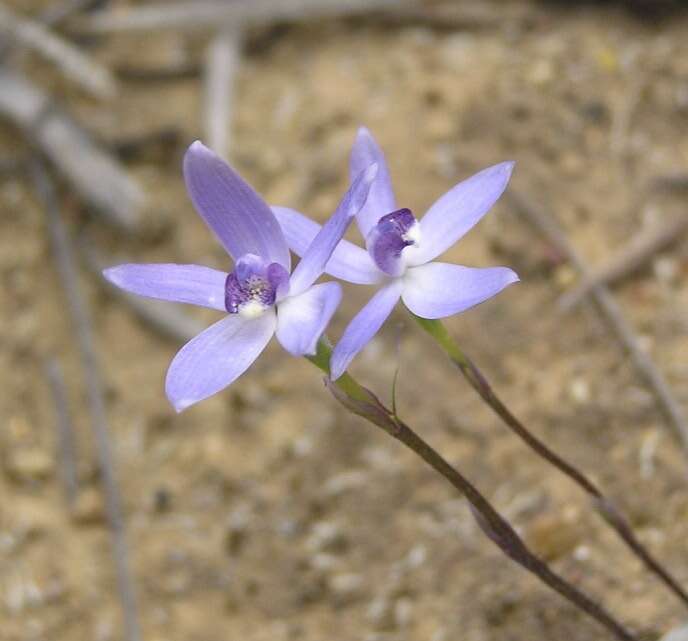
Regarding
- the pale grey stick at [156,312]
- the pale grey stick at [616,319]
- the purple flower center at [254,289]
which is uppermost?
the purple flower center at [254,289]

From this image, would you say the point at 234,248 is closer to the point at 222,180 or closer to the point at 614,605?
the point at 222,180

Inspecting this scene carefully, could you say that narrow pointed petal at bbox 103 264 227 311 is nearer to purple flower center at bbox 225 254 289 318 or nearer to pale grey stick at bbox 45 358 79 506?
purple flower center at bbox 225 254 289 318

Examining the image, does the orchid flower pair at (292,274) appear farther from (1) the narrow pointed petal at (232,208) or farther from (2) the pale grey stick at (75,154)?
(2) the pale grey stick at (75,154)

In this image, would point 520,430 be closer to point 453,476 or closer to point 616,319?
point 453,476

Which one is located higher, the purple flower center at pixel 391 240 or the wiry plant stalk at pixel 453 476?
the purple flower center at pixel 391 240

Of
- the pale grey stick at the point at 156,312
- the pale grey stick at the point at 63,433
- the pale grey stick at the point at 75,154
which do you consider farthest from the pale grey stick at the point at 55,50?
the pale grey stick at the point at 63,433

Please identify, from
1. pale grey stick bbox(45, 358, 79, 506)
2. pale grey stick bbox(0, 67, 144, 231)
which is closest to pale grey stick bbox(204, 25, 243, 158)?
pale grey stick bbox(0, 67, 144, 231)

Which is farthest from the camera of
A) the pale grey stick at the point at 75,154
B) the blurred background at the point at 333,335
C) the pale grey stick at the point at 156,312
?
the pale grey stick at the point at 75,154
